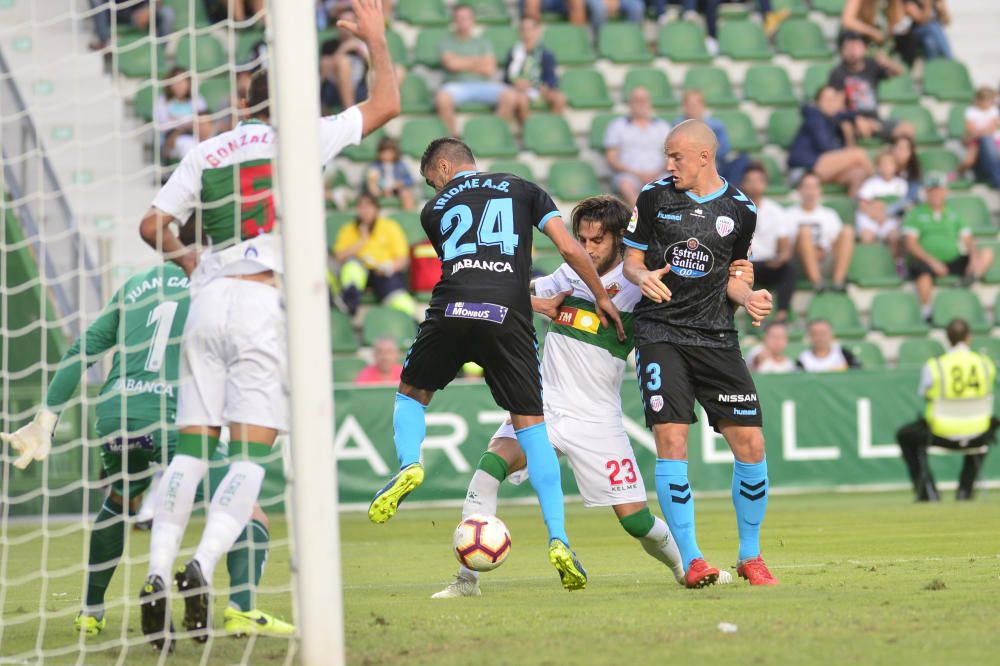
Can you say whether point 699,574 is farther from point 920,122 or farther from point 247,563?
point 920,122

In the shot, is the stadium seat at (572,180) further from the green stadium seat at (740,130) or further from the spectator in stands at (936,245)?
the spectator in stands at (936,245)

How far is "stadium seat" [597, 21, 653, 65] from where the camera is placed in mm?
19812

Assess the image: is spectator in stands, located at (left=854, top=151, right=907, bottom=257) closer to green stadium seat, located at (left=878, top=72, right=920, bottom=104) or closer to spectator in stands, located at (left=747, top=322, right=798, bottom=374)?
green stadium seat, located at (left=878, top=72, right=920, bottom=104)

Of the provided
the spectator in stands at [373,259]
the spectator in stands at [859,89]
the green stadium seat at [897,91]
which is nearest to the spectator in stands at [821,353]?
the spectator in stands at [859,89]

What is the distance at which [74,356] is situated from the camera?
6.40m

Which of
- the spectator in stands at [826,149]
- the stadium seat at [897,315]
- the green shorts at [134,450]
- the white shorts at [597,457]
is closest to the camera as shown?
the green shorts at [134,450]

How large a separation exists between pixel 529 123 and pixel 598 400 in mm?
11371

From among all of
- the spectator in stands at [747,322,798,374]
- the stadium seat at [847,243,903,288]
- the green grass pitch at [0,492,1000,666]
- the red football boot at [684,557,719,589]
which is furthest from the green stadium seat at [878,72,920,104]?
the red football boot at [684,557,719,589]

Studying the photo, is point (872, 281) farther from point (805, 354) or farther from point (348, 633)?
point (348, 633)

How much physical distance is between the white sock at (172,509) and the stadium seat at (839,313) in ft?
42.6

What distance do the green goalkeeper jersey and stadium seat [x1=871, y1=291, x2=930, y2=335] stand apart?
12724mm

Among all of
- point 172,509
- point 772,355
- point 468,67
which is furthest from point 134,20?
point 172,509

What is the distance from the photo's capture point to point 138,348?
6.47m

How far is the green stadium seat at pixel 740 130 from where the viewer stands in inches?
749
